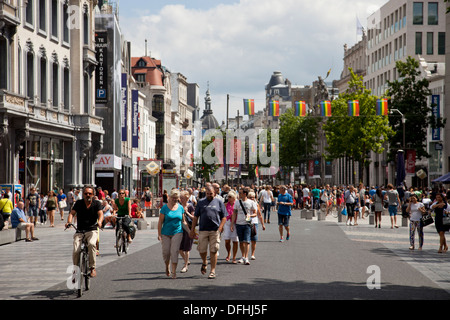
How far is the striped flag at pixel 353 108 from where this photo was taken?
209 feet

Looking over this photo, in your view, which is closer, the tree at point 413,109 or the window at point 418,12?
the tree at point 413,109

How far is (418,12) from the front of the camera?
257 ft

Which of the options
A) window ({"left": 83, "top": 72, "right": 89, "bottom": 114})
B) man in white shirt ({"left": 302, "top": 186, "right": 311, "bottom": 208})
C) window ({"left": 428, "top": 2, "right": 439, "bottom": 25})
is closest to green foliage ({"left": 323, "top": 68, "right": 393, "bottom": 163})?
man in white shirt ({"left": 302, "top": 186, "right": 311, "bottom": 208})

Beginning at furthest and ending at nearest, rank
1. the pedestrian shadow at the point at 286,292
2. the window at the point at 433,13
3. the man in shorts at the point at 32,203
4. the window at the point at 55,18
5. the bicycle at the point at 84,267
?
the window at the point at 433,13, the window at the point at 55,18, the man in shorts at the point at 32,203, the bicycle at the point at 84,267, the pedestrian shadow at the point at 286,292

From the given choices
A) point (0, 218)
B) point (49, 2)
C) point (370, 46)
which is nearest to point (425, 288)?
point (0, 218)

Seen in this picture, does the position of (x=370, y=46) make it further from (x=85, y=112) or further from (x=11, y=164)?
(x=11, y=164)

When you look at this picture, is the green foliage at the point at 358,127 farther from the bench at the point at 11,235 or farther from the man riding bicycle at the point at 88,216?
the man riding bicycle at the point at 88,216

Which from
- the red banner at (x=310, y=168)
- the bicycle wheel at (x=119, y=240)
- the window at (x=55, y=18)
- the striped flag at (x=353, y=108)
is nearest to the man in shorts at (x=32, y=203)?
the window at (x=55, y=18)

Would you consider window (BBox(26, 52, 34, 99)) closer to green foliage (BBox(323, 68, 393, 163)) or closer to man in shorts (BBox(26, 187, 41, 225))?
man in shorts (BBox(26, 187, 41, 225))

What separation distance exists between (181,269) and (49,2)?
2988 centimetres

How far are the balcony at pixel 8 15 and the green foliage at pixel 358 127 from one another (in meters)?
35.9

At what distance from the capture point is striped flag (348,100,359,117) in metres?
63.8

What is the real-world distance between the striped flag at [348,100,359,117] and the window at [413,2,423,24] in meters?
18.4

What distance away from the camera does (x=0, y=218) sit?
2525cm
